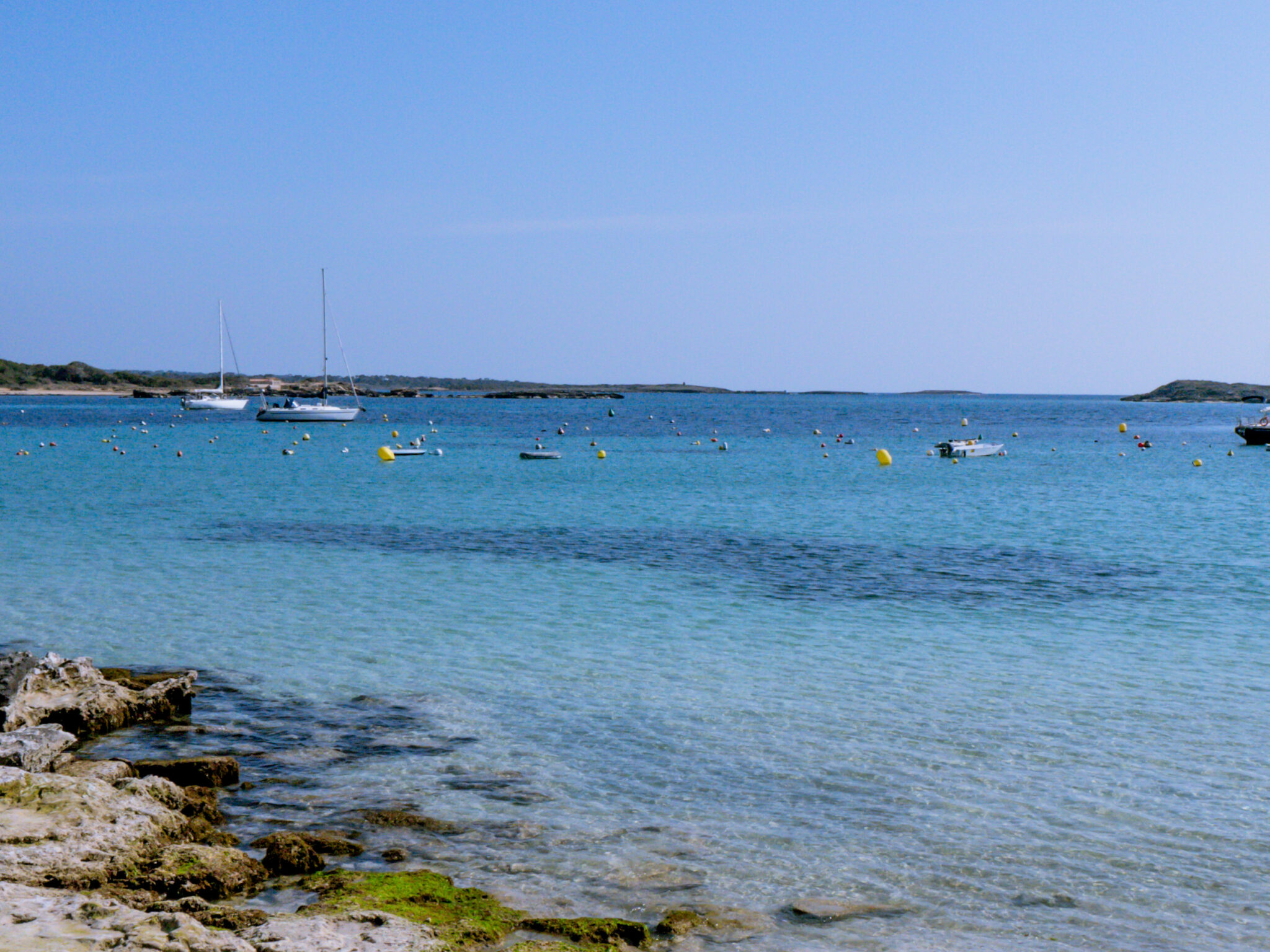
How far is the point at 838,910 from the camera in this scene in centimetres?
750

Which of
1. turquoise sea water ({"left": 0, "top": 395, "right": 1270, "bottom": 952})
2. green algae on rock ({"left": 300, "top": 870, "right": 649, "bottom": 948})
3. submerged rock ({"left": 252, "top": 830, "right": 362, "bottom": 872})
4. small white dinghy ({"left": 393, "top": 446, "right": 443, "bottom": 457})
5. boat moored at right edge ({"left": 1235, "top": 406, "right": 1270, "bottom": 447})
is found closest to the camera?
green algae on rock ({"left": 300, "top": 870, "right": 649, "bottom": 948})

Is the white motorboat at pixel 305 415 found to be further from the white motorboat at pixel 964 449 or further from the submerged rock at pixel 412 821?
the submerged rock at pixel 412 821

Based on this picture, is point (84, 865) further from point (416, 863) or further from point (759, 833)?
point (759, 833)

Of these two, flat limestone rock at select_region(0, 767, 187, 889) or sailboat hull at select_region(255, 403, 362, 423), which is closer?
flat limestone rock at select_region(0, 767, 187, 889)

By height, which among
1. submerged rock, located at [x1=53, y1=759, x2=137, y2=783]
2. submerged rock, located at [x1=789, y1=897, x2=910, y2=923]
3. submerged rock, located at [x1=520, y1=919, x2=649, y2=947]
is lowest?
submerged rock, located at [x1=789, y1=897, x2=910, y2=923]

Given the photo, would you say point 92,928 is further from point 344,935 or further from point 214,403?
point 214,403

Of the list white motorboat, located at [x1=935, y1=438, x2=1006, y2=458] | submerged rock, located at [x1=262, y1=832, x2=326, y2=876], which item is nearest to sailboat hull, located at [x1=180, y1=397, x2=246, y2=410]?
white motorboat, located at [x1=935, y1=438, x2=1006, y2=458]

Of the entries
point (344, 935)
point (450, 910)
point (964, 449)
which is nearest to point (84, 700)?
point (450, 910)

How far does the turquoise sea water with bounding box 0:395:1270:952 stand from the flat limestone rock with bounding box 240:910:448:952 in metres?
1.18

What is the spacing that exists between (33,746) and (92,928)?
3887mm

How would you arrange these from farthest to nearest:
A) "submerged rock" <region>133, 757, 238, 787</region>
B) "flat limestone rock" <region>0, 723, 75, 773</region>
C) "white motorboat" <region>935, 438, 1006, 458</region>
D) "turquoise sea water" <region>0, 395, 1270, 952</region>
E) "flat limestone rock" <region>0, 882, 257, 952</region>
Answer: "white motorboat" <region>935, 438, 1006, 458</region> → "submerged rock" <region>133, 757, 238, 787</region> → "flat limestone rock" <region>0, 723, 75, 773</region> → "turquoise sea water" <region>0, 395, 1270, 952</region> → "flat limestone rock" <region>0, 882, 257, 952</region>

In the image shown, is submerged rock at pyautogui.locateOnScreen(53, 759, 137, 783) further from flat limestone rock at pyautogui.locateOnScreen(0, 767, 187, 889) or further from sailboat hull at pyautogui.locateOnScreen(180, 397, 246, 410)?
sailboat hull at pyautogui.locateOnScreen(180, 397, 246, 410)

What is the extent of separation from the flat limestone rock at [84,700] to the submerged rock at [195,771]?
1.84 m

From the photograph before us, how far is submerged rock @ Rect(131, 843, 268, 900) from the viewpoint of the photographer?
7.22 meters
